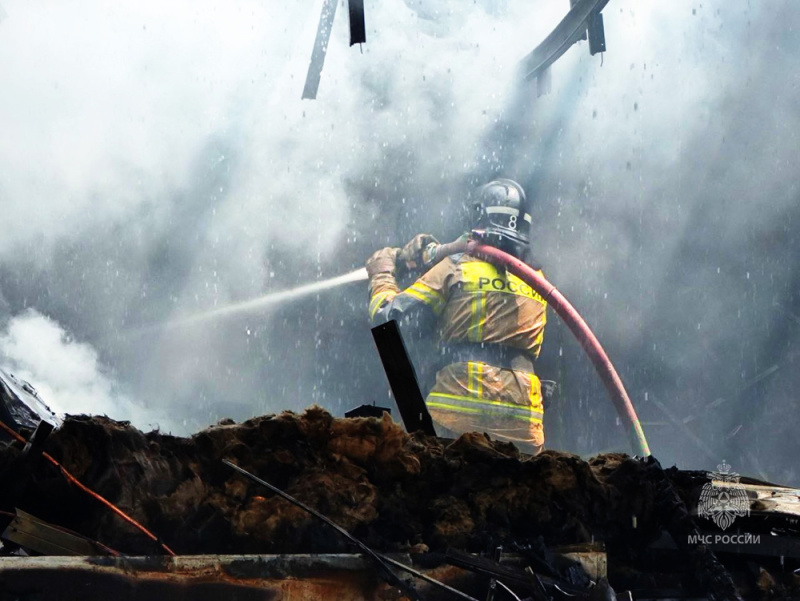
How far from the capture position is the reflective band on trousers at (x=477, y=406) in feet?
20.3

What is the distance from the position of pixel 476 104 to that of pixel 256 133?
2112mm

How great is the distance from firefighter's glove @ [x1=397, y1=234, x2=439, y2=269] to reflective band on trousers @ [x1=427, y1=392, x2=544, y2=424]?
1.30 m

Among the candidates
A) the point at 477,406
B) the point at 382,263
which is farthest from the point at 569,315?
the point at 382,263

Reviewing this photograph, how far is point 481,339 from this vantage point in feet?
21.3

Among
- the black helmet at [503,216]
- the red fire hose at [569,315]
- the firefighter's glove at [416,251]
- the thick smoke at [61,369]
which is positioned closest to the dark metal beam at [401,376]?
the red fire hose at [569,315]

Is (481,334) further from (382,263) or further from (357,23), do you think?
(357,23)

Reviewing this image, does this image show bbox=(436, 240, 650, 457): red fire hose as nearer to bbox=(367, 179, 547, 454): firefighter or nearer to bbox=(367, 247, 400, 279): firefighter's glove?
bbox=(367, 179, 547, 454): firefighter

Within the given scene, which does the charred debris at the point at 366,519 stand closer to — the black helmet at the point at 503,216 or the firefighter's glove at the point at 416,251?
the black helmet at the point at 503,216

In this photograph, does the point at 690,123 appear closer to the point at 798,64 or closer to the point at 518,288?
the point at 798,64

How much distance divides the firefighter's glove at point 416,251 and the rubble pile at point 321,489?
4206mm

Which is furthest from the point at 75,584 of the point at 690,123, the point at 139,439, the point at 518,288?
the point at 690,123

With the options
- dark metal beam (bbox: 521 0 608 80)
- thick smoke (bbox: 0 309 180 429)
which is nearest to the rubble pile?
dark metal beam (bbox: 521 0 608 80)

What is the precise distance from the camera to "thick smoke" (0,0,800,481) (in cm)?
851

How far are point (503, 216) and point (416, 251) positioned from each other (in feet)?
2.34
